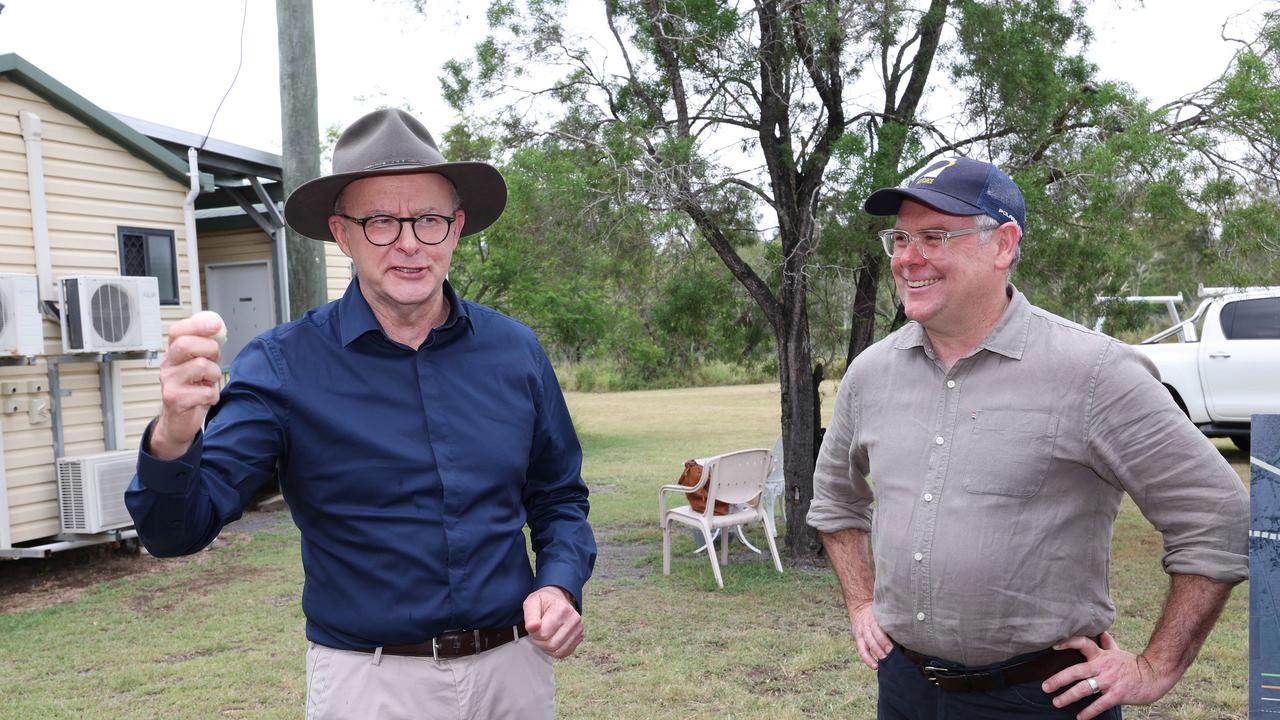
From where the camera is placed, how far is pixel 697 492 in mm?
7902

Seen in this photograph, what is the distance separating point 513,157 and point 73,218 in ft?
12.7

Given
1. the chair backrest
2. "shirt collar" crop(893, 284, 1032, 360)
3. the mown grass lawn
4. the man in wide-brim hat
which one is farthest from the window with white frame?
"shirt collar" crop(893, 284, 1032, 360)

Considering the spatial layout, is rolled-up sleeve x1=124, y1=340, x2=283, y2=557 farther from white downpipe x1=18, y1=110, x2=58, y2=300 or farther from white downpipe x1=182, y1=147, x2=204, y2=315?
white downpipe x1=182, y1=147, x2=204, y2=315

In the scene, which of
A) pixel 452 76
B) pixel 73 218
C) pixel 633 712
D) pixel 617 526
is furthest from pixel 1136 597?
pixel 73 218

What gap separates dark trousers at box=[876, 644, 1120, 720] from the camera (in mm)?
2189

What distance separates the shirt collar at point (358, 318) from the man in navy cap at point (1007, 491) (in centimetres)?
103

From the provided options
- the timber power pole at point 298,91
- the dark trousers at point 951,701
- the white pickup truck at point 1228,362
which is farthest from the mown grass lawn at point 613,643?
the dark trousers at point 951,701

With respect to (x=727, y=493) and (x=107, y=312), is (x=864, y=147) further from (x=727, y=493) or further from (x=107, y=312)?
(x=107, y=312)

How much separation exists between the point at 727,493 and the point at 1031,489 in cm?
558

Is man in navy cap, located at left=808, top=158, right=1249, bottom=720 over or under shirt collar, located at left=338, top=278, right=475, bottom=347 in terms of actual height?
under

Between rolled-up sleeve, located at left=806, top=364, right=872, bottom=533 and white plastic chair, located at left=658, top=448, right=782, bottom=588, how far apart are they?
184 inches

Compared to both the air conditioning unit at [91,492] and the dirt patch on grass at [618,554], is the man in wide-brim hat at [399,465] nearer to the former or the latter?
the dirt patch on grass at [618,554]

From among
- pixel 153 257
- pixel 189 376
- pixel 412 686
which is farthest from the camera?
pixel 153 257

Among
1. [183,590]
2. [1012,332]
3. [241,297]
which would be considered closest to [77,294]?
[183,590]
